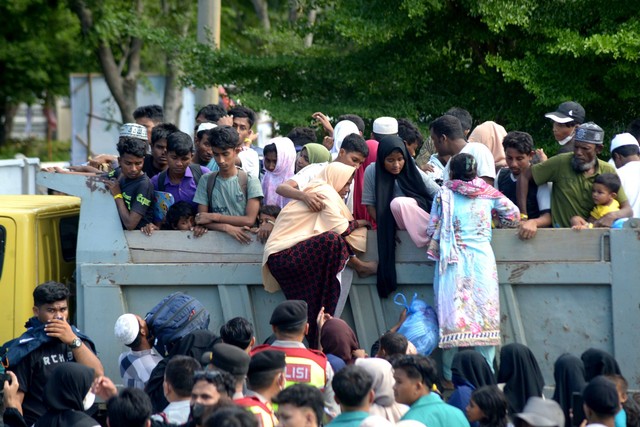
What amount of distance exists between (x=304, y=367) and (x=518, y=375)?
1158 millimetres

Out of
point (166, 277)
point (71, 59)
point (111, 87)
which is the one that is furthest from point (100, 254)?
point (71, 59)

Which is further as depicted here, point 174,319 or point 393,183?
point 393,183

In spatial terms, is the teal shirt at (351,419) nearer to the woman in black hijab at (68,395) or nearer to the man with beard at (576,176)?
the woman in black hijab at (68,395)

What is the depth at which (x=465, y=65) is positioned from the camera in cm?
988

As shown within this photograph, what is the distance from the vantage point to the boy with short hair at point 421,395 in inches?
193

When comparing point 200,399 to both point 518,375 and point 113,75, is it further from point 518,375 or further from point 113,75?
point 113,75

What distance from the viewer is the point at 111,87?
18.4 metres

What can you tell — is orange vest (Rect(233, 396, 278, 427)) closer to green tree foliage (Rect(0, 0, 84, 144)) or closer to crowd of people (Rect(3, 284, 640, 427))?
crowd of people (Rect(3, 284, 640, 427))

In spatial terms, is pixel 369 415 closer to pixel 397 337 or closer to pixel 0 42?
pixel 397 337

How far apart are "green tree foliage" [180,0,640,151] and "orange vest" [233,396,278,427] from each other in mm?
4758

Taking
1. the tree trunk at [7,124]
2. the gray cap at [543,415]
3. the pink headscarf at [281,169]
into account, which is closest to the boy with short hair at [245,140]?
the pink headscarf at [281,169]

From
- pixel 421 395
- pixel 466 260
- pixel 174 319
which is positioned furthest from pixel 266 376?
pixel 466 260

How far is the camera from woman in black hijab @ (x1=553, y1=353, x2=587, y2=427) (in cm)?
536

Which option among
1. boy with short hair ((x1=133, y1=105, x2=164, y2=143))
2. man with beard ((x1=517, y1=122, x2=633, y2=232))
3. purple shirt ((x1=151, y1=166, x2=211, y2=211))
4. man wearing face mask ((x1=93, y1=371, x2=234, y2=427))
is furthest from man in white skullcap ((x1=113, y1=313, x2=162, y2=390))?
boy with short hair ((x1=133, y1=105, x2=164, y2=143))
